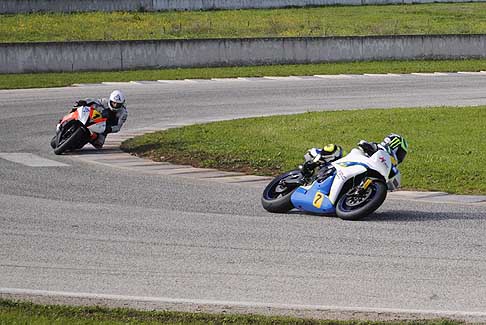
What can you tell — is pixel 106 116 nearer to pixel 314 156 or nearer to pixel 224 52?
pixel 314 156

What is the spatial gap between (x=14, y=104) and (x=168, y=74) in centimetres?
757

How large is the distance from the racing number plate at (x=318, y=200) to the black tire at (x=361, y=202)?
20 cm

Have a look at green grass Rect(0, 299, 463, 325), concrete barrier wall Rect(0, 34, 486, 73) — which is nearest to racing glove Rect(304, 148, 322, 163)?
green grass Rect(0, 299, 463, 325)

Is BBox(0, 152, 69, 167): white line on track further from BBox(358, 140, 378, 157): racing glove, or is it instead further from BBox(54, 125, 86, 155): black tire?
BBox(358, 140, 378, 157): racing glove

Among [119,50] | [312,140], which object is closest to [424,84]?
[119,50]

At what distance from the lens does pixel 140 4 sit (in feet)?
161

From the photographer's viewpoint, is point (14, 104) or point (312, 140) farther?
point (14, 104)

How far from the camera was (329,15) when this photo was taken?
4916 centimetres

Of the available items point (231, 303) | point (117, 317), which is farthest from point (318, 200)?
point (117, 317)

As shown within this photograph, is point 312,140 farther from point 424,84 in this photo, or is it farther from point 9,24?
point 9,24

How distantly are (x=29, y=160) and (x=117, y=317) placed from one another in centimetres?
998

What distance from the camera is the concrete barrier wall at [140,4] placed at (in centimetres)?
4741

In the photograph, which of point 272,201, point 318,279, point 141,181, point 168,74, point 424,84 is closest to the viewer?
point 318,279

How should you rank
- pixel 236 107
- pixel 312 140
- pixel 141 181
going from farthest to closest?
1. pixel 236 107
2. pixel 312 140
3. pixel 141 181
